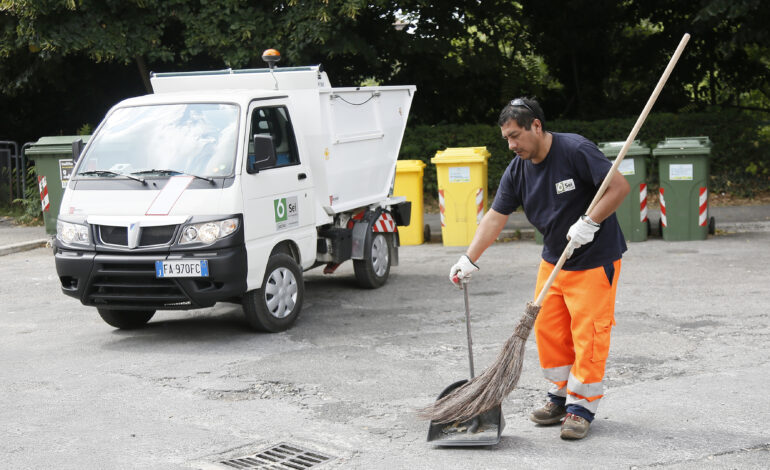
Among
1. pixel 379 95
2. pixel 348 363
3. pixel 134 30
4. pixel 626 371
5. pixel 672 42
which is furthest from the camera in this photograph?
pixel 672 42

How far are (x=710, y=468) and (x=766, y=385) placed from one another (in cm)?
155

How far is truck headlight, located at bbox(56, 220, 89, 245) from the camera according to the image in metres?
7.54

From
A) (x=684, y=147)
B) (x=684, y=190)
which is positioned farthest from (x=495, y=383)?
(x=684, y=147)

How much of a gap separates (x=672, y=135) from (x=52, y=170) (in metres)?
10.4

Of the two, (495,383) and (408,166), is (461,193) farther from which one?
(495,383)

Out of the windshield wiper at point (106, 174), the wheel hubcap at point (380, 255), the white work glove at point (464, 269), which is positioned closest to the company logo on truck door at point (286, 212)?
the windshield wiper at point (106, 174)

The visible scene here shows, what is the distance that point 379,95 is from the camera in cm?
1011

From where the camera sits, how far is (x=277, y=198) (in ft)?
26.4

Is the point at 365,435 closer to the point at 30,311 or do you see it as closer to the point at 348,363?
the point at 348,363

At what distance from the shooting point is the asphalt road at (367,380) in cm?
498

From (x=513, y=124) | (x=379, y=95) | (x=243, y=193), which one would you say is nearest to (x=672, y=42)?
(x=379, y=95)

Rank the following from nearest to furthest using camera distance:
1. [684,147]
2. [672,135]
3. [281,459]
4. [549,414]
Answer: [281,459]
[549,414]
[684,147]
[672,135]

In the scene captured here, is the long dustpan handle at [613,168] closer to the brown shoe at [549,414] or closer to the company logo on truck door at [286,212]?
the brown shoe at [549,414]

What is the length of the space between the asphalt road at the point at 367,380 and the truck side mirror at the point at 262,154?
1.38 metres
